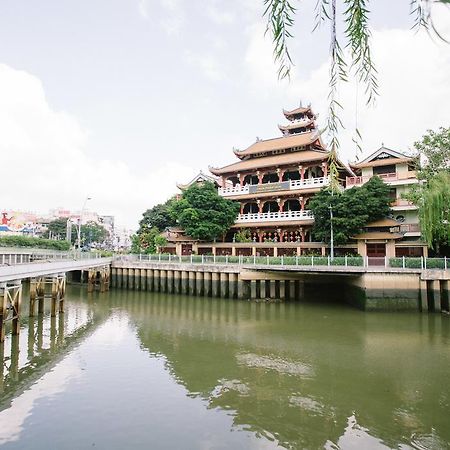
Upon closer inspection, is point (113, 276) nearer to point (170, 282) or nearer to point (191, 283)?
point (170, 282)

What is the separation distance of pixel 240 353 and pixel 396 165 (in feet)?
80.3

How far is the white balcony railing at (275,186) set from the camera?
105ft

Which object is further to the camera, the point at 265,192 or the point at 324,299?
the point at 265,192

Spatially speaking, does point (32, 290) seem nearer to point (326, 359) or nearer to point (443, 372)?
point (326, 359)

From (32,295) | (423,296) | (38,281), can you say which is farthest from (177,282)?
(423,296)

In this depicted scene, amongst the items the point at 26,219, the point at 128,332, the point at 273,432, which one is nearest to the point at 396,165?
the point at 128,332

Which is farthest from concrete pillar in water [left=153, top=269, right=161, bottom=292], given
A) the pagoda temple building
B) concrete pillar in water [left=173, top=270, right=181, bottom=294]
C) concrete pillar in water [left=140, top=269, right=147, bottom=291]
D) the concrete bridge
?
the pagoda temple building

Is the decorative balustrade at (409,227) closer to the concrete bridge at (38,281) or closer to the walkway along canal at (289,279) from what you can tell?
the walkway along canal at (289,279)

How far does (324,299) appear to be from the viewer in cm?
2673

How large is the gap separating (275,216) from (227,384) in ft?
77.9

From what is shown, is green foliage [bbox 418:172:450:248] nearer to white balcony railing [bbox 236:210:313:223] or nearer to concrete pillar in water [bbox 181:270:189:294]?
white balcony railing [bbox 236:210:313:223]

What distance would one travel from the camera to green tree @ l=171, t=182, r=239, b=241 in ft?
108

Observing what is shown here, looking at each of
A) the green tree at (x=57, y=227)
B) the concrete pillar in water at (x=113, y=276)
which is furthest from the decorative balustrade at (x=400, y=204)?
Result: the green tree at (x=57, y=227)

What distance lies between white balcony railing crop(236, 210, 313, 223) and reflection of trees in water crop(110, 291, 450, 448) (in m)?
11.2
